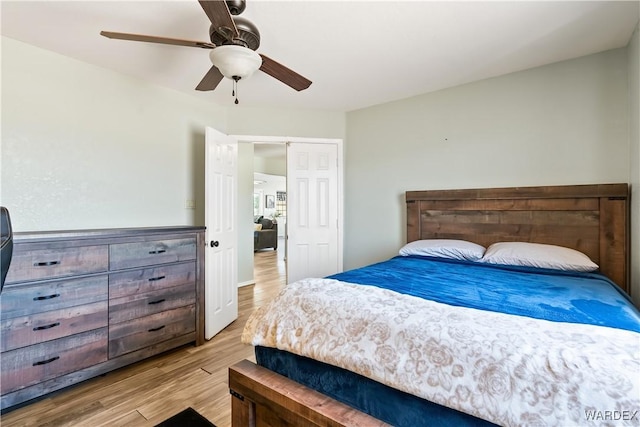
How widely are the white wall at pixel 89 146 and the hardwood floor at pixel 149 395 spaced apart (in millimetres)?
1225

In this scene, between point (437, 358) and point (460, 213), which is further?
point (460, 213)

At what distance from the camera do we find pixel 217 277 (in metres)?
3.07

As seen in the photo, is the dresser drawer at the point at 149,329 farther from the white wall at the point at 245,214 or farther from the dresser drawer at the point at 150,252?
the white wall at the point at 245,214

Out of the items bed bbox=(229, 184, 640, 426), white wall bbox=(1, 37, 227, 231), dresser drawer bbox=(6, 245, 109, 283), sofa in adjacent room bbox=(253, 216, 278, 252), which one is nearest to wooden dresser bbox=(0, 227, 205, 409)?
dresser drawer bbox=(6, 245, 109, 283)

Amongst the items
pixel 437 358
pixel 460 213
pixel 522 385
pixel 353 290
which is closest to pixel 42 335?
pixel 353 290

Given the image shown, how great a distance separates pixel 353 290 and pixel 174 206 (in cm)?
241

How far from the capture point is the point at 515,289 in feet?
5.39

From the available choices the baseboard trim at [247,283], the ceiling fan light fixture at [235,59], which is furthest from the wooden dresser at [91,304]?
the baseboard trim at [247,283]

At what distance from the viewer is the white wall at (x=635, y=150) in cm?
197

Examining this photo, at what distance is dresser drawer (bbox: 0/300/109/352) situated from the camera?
1822 mm

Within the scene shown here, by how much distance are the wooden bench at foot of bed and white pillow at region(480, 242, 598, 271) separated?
5.94 feet

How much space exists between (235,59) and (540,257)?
7.96ft

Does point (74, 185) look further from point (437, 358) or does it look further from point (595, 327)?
point (595, 327)

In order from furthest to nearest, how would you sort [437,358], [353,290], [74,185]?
[74,185], [353,290], [437,358]
